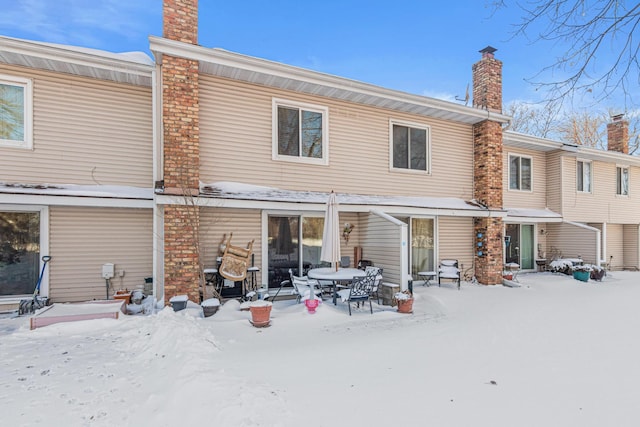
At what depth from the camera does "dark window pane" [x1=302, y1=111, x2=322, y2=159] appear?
8.82m

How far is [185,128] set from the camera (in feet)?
23.4

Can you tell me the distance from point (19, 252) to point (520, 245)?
15.7 metres

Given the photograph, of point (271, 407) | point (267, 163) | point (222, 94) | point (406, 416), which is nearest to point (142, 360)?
point (271, 407)

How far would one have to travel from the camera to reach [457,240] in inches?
433

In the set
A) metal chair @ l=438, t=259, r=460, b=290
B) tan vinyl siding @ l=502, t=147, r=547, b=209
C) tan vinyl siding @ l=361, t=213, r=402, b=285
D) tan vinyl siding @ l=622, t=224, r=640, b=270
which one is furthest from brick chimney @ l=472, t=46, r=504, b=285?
tan vinyl siding @ l=622, t=224, r=640, b=270

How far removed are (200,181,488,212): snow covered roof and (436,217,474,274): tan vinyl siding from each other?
761 mm

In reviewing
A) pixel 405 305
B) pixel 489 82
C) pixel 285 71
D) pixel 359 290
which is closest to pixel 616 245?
pixel 489 82

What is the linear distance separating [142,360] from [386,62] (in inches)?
616

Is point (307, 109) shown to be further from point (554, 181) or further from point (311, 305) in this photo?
point (554, 181)

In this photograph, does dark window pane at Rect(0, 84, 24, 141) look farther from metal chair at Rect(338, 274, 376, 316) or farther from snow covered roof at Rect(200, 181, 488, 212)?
metal chair at Rect(338, 274, 376, 316)

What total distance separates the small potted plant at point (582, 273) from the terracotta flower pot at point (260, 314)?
1151 cm

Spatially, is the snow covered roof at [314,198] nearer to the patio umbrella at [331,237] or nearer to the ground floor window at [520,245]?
the patio umbrella at [331,237]

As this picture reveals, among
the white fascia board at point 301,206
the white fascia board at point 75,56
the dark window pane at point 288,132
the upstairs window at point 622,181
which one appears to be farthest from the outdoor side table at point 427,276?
the upstairs window at point 622,181

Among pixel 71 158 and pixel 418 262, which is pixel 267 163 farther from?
pixel 418 262
